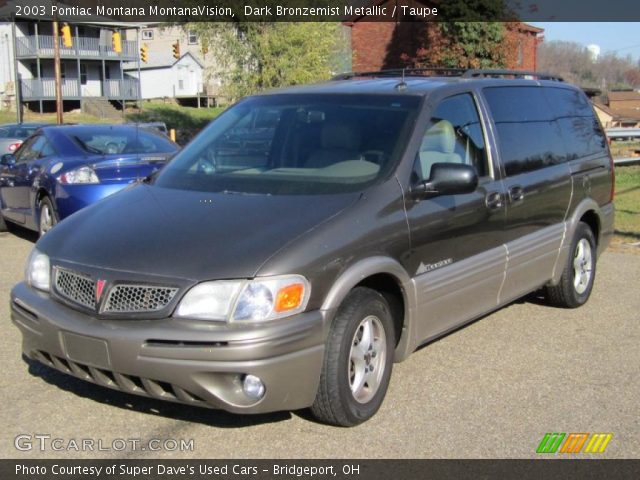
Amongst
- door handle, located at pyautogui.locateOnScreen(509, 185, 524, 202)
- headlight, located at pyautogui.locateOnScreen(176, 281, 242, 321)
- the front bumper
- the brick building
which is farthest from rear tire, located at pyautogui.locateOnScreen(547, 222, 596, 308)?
the brick building

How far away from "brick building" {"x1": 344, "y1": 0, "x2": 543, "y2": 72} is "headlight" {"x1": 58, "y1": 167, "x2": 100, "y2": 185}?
97.0 ft

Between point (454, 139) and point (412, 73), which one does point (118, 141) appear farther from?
point (454, 139)

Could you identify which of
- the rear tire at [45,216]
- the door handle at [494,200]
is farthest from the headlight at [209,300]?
the rear tire at [45,216]

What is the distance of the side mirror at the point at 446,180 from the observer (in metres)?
4.75

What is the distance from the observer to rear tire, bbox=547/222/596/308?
670 centimetres

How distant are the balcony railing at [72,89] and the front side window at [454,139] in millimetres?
48744

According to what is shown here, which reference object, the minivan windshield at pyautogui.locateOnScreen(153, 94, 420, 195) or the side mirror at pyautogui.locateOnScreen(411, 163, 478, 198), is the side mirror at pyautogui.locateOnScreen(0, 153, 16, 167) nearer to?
the minivan windshield at pyautogui.locateOnScreen(153, 94, 420, 195)

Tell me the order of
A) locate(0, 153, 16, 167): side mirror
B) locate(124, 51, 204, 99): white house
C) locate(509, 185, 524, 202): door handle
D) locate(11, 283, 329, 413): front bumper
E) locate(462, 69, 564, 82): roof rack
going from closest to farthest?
locate(11, 283, 329, 413): front bumper, locate(509, 185, 524, 202): door handle, locate(462, 69, 564, 82): roof rack, locate(0, 153, 16, 167): side mirror, locate(124, 51, 204, 99): white house

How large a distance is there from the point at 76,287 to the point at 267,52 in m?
29.5

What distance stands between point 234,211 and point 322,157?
2.77 ft

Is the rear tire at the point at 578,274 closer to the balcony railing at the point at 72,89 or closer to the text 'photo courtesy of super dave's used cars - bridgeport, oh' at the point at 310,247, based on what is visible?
the text 'photo courtesy of super dave's used cars - bridgeport, oh' at the point at 310,247

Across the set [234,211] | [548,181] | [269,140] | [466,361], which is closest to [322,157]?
[269,140]

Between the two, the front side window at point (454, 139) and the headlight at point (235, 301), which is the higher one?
the front side window at point (454, 139)

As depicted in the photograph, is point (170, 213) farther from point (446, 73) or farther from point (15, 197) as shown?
point (15, 197)
